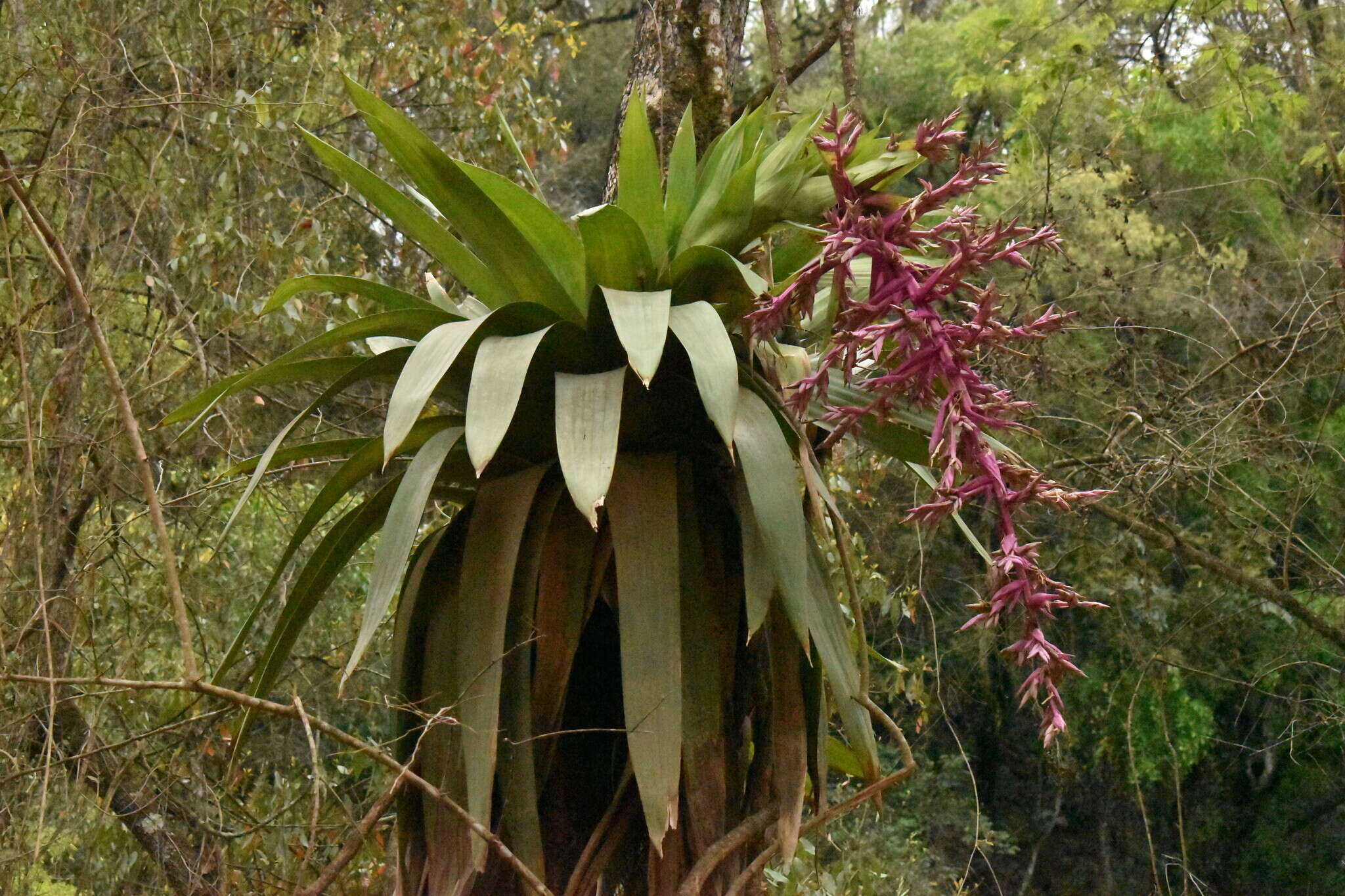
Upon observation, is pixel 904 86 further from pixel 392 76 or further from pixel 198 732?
pixel 198 732

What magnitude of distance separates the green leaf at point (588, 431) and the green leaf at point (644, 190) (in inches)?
7.8

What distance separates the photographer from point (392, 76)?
11.2ft

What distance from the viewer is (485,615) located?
4.05ft

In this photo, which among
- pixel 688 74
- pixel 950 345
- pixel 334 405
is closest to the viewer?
pixel 950 345

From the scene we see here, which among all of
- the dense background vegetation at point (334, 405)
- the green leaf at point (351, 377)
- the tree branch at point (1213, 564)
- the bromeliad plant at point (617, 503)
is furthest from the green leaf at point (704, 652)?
the tree branch at point (1213, 564)

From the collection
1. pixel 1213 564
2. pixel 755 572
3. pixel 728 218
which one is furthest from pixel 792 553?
pixel 1213 564

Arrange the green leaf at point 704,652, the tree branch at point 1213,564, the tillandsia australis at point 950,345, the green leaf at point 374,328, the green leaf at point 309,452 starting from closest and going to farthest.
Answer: the tillandsia australis at point 950,345
the green leaf at point 704,652
the green leaf at point 374,328
the green leaf at point 309,452
the tree branch at point 1213,564

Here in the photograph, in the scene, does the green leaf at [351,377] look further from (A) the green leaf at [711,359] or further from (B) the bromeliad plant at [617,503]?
(A) the green leaf at [711,359]

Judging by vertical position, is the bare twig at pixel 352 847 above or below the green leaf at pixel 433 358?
below

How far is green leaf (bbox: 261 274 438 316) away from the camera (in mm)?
1385

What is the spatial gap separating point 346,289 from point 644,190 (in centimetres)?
39

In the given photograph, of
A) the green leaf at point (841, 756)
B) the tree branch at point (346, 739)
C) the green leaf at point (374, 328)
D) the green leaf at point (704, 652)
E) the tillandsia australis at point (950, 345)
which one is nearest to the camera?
the tillandsia australis at point (950, 345)

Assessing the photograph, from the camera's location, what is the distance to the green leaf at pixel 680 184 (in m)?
1.39

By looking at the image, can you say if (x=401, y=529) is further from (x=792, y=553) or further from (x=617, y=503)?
(x=792, y=553)
